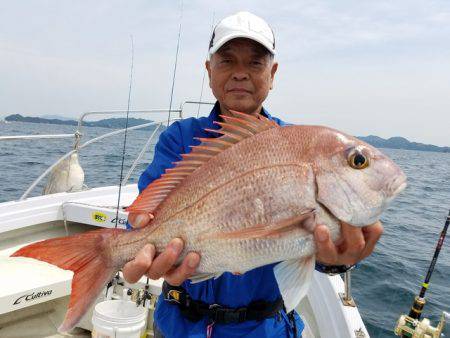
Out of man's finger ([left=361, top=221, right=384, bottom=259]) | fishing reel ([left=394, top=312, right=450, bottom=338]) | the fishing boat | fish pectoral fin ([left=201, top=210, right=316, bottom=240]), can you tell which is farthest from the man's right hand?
fishing reel ([left=394, top=312, right=450, bottom=338])

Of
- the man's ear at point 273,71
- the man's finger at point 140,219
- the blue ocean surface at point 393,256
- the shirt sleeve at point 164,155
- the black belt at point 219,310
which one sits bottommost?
the blue ocean surface at point 393,256

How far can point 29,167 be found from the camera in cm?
1636

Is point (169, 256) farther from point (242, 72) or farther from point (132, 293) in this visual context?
point (132, 293)

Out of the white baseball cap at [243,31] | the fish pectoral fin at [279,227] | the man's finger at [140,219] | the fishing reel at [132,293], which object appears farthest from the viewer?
the fishing reel at [132,293]

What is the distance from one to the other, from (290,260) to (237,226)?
287 millimetres

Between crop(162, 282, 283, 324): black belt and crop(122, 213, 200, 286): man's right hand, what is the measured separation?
1.16 feet

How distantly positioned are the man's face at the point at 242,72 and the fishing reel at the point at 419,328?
2.09m

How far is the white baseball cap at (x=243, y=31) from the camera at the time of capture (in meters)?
2.17

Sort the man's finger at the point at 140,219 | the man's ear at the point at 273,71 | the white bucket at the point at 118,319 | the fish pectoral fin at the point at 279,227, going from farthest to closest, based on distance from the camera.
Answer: the white bucket at the point at 118,319 < the man's ear at the point at 273,71 < the man's finger at the point at 140,219 < the fish pectoral fin at the point at 279,227

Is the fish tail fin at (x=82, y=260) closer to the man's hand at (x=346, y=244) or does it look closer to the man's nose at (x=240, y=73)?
Result: the man's hand at (x=346, y=244)

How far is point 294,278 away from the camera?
68.6 inches

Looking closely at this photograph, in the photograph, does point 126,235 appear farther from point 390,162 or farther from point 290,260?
point 390,162

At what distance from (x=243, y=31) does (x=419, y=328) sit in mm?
2458

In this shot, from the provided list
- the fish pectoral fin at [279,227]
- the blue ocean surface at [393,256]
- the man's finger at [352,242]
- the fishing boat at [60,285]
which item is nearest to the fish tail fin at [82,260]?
the fish pectoral fin at [279,227]
